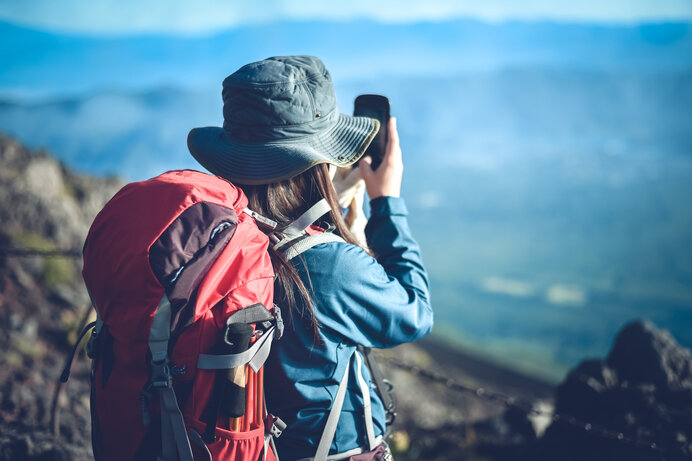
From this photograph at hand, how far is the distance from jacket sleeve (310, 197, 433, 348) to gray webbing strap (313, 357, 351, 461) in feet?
0.62

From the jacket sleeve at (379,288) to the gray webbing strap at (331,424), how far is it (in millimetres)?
188

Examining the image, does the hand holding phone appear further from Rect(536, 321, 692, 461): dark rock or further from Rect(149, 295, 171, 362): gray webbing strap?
Rect(536, 321, 692, 461): dark rock

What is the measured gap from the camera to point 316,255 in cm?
157

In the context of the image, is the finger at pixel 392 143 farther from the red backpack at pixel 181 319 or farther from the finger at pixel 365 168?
the red backpack at pixel 181 319

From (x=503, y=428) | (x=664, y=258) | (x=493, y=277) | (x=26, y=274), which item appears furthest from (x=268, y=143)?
(x=664, y=258)

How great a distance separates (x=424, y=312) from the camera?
172 centimetres

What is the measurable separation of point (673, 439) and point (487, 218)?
49899 mm

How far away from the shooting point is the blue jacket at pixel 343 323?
1566 millimetres

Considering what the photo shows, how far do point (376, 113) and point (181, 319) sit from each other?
113 cm

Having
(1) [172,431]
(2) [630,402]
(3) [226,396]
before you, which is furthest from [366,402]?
(2) [630,402]

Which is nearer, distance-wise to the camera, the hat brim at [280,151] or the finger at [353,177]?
the hat brim at [280,151]

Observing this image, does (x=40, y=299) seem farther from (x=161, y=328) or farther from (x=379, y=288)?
(x=379, y=288)

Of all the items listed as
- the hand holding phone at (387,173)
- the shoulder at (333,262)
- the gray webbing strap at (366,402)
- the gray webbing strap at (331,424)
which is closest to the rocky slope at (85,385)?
the gray webbing strap at (366,402)

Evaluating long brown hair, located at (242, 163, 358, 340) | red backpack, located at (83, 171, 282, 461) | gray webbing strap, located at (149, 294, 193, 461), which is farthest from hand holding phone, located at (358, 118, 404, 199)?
gray webbing strap, located at (149, 294, 193, 461)
